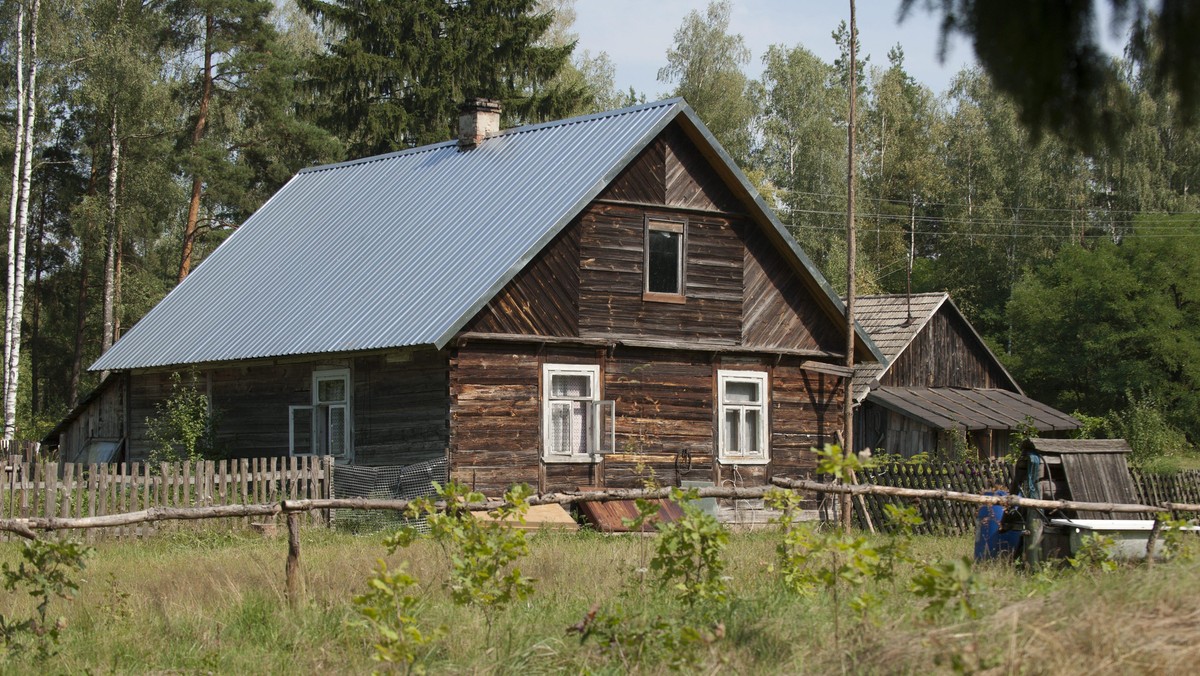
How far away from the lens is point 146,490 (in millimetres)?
17203

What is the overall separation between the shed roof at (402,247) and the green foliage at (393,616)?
1091 cm

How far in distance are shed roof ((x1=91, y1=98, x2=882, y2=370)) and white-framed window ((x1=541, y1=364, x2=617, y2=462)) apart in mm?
2020

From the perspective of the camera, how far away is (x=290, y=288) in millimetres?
24188

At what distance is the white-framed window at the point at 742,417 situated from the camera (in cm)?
2277

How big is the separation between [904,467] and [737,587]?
1168cm

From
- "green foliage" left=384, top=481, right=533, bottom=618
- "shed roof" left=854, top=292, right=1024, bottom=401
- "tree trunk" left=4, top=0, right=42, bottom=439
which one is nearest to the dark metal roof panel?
"tree trunk" left=4, top=0, right=42, bottom=439

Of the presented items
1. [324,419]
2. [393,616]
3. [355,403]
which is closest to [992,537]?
[393,616]

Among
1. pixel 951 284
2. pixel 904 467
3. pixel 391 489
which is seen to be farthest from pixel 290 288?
pixel 951 284

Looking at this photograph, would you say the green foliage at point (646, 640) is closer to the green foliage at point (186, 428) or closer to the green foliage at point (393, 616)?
the green foliage at point (393, 616)

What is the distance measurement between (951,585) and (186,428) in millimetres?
18092

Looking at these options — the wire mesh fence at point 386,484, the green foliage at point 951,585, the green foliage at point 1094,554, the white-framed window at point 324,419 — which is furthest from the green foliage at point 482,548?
the white-framed window at point 324,419

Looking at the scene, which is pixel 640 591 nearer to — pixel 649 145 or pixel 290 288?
pixel 649 145

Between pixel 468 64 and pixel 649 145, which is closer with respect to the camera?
pixel 649 145

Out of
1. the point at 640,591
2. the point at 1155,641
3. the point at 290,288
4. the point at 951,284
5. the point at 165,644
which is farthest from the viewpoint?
the point at 951,284
